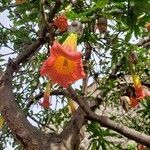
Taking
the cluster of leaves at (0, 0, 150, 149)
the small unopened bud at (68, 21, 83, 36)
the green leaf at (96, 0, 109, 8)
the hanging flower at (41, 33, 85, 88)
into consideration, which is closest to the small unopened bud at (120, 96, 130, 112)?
the cluster of leaves at (0, 0, 150, 149)

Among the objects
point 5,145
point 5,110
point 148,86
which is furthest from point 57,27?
point 5,145

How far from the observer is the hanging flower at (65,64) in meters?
2.02

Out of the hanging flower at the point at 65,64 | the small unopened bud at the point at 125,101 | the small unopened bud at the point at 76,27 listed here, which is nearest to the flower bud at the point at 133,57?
the small unopened bud at the point at 125,101

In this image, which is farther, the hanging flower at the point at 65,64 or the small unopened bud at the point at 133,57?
the small unopened bud at the point at 133,57

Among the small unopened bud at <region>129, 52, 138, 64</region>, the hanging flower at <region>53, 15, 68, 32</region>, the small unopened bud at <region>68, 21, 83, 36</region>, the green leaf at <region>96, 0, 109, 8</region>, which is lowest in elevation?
the small unopened bud at <region>129, 52, 138, 64</region>

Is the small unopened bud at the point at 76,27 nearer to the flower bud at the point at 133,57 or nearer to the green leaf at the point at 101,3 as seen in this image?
the green leaf at the point at 101,3

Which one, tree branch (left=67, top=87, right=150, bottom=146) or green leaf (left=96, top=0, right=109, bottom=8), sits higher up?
green leaf (left=96, top=0, right=109, bottom=8)

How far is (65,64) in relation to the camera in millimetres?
2525

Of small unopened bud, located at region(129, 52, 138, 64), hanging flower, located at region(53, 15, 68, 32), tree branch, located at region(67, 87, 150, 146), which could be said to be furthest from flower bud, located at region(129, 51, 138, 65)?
hanging flower, located at region(53, 15, 68, 32)

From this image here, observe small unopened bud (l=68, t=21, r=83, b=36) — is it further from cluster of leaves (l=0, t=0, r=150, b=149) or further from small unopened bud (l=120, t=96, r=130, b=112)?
small unopened bud (l=120, t=96, r=130, b=112)

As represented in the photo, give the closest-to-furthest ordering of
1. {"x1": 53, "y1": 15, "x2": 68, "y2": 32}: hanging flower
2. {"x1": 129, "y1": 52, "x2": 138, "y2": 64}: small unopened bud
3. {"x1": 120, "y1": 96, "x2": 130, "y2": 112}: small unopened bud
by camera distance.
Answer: {"x1": 53, "y1": 15, "x2": 68, "y2": 32}: hanging flower → {"x1": 129, "y1": 52, "x2": 138, "y2": 64}: small unopened bud → {"x1": 120, "y1": 96, "x2": 130, "y2": 112}: small unopened bud

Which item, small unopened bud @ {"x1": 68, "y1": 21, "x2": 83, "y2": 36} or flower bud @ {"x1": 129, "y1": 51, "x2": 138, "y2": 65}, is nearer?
small unopened bud @ {"x1": 68, "y1": 21, "x2": 83, "y2": 36}

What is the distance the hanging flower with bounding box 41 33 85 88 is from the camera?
2.02 metres

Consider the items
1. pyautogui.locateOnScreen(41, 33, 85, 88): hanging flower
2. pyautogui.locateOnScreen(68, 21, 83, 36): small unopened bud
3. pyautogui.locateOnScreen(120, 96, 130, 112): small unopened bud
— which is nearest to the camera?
pyautogui.locateOnScreen(41, 33, 85, 88): hanging flower
